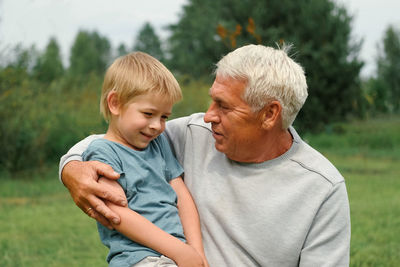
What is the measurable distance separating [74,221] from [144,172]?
4.02 meters

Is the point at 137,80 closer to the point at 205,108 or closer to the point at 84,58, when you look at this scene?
the point at 205,108

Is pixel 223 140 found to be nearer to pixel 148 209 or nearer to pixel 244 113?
pixel 244 113

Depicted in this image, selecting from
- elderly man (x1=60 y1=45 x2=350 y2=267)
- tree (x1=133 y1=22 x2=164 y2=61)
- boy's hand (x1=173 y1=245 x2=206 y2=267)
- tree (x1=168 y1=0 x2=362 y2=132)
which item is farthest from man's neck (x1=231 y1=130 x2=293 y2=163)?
tree (x1=133 y1=22 x2=164 y2=61)

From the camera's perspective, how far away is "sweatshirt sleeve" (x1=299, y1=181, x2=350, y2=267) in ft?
7.43

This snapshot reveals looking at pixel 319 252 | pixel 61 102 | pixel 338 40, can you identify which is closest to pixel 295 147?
pixel 319 252

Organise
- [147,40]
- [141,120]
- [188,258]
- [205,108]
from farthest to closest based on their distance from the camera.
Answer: [147,40] < [205,108] < [141,120] < [188,258]

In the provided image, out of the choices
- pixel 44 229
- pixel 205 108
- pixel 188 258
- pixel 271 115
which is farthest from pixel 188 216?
pixel 205 108

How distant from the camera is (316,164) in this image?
2.38 m

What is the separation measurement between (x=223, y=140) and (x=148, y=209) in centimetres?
49

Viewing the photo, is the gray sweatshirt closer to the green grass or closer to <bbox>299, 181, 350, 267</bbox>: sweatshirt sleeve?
<bbox>299, 181, 350, 267</bbox>: sweatshirt sleeve

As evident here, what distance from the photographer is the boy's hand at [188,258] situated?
2.27 metres

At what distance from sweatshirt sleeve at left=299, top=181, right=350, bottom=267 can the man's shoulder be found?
1.8 inches

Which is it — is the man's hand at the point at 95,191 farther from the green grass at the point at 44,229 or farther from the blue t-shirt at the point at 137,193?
the green grass at the point at 44,229

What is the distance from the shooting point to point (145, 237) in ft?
7.25
